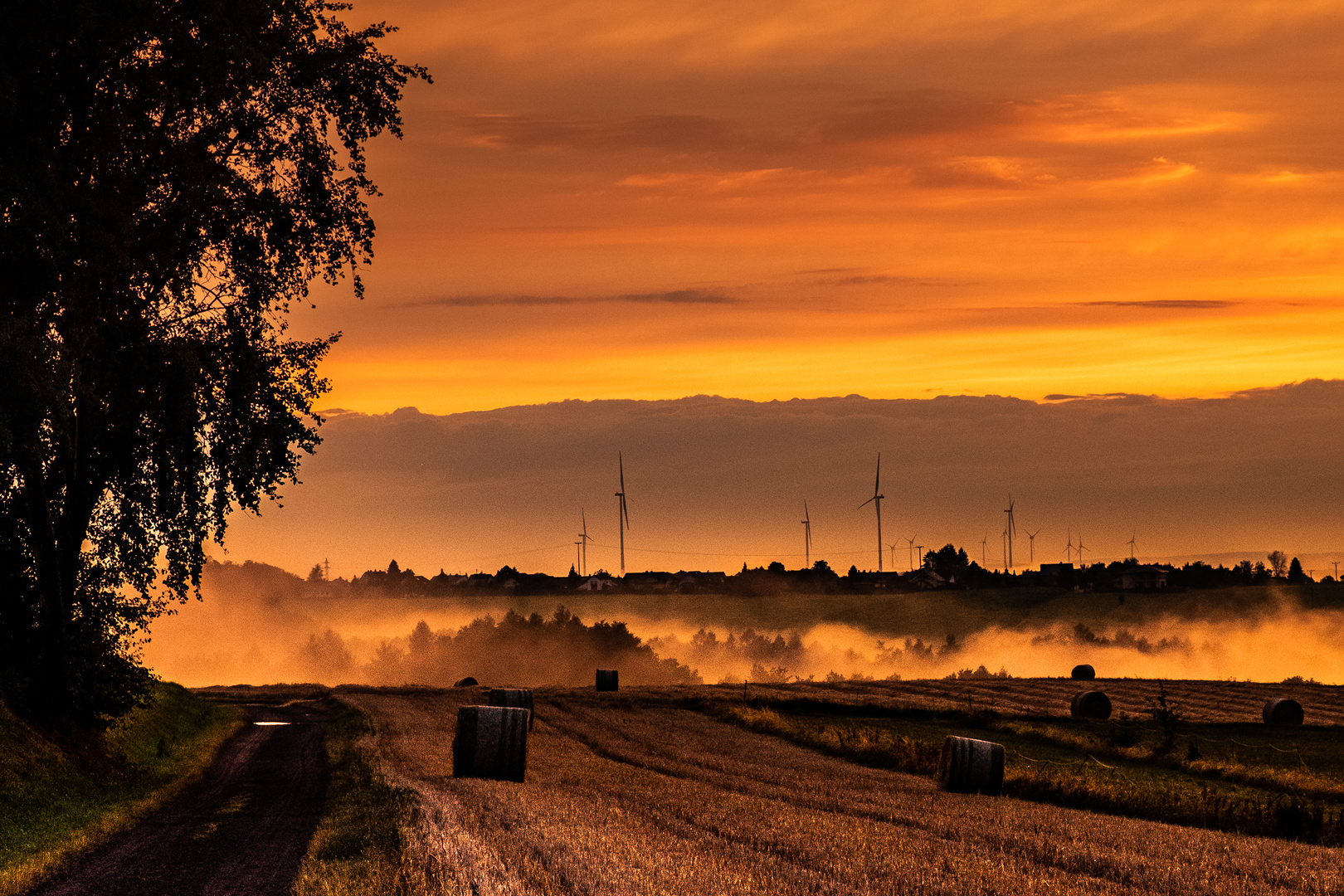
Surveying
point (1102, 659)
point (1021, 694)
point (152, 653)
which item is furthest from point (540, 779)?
point (152, 653)

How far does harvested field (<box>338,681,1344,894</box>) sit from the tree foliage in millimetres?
8774

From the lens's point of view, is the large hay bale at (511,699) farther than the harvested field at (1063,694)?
No

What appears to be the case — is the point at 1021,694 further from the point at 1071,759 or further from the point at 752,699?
the point at 1071,759

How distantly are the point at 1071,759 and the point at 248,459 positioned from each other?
24650 mm

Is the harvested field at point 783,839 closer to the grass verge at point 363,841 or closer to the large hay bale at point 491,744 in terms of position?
the grass verge at point 363,841

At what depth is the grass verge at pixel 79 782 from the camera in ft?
70.1

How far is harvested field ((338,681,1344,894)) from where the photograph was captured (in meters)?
15.5

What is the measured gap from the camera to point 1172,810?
80.2 ft

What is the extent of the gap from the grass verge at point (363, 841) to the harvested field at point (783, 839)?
34 cm

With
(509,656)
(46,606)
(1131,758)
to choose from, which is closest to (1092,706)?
(1131,758)

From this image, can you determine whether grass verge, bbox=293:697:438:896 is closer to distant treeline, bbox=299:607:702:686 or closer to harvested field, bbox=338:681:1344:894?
harvested field, bbox=338:681:1344:894

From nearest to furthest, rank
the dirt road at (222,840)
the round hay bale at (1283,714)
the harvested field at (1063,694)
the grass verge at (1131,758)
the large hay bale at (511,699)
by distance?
the dirt road at (222,840) → the grass verge at (1131,758) → the large hay bale at (511,699) → the round hay bale at (1283,714) → the harvested field at (1063,694)

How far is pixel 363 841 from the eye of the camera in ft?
61.8

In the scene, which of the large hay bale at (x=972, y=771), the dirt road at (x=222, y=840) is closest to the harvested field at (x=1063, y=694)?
the large hay bale at (x=972, y=771)
